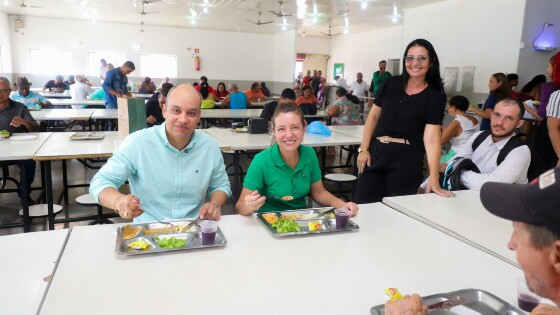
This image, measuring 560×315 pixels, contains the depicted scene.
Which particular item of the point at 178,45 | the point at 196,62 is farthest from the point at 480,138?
the point at 178,45

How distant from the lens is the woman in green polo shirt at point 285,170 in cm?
213

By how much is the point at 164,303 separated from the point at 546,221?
3.06 ft

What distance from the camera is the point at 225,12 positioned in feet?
37.3

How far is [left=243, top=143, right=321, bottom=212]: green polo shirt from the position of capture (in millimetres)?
2127

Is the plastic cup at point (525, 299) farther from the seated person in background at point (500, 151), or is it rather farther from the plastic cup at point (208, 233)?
the seated person in background at point (500, 151)

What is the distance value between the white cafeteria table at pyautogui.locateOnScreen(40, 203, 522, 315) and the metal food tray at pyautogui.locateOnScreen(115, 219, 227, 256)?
27mm

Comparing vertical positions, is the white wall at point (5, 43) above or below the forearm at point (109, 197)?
above

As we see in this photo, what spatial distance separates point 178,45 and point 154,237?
48.6 ft

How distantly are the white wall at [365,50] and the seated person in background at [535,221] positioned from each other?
12645 millimetres

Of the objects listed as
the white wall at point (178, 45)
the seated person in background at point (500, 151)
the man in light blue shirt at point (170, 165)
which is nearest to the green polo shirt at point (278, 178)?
the man in light blue shirt at point (170, 165)

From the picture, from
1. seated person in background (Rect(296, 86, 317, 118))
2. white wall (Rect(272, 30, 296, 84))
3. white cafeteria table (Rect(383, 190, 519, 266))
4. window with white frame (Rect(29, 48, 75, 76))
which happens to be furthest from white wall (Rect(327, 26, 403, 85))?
white cafeteria table (Rect(383, 190, 519, 266))

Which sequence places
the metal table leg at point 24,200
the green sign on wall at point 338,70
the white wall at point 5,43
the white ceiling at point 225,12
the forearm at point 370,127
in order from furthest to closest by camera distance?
the green sign on wall at point 338,70 < the white wall at point 5,43 < the white ceiling at point 225,12 < the metal table leg at point 24,200 < the forearm at point 370,127

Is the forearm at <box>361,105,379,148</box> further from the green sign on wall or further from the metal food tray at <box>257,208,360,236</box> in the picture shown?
the green sign on wall

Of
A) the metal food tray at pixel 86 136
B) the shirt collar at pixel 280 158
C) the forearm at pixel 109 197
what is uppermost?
the shirt collar at pixel 280 158
